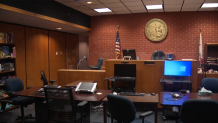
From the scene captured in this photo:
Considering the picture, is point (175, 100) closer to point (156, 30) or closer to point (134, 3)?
point (134, 3)

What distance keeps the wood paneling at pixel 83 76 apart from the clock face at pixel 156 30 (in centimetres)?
332

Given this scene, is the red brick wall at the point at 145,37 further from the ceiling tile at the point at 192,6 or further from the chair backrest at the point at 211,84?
the chair backrest at the point at 211,84

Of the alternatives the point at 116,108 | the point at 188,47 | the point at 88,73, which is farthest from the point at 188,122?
the point at 188,47

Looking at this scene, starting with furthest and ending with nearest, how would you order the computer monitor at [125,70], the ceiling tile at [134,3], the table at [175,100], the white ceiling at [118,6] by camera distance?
the ceiling tile at [134,3], the white ceiling at [118,6], the computer monitor at [125,70], the table at [175,100]

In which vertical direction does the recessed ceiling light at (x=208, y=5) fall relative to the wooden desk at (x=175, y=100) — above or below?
above

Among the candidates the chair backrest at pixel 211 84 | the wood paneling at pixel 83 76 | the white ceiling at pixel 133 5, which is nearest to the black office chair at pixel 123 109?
the chair backrest at pixel 211 84

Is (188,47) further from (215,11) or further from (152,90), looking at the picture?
(152,90)

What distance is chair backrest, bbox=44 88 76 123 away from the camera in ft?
8.98

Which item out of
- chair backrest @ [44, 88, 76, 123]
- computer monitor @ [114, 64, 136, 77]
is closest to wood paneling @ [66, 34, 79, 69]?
computer monitor @ [114, 64, 136, 77]

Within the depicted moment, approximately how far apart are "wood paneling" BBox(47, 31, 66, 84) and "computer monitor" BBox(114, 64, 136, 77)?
3.67 meters

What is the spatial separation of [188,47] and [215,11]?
160 cm

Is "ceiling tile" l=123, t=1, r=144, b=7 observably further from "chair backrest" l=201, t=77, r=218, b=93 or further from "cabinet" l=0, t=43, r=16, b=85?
"cabinet" l=0, t=43, r=16, b=85

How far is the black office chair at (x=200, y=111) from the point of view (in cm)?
215

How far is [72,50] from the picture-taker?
901cm
